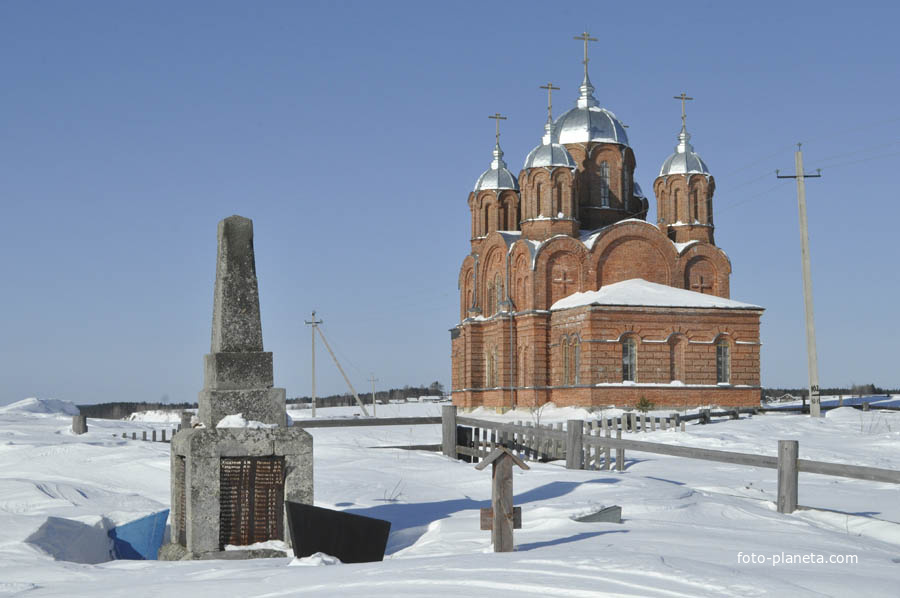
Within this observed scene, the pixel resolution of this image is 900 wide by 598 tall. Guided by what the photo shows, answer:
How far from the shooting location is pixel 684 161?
43000 millimetres

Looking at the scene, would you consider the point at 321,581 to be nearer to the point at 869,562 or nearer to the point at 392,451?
the point at 869,562

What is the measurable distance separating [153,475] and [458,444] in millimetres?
6458

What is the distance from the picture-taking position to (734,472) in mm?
16234

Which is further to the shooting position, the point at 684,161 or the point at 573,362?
the point at 684,161

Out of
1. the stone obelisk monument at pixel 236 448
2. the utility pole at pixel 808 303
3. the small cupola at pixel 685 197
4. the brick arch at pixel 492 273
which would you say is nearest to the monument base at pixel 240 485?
the stone obelisk monument at pixel 236 448

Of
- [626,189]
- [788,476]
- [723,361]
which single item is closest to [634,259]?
[626,189]

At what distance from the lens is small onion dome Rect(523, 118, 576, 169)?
41.2m

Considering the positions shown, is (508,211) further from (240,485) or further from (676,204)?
(240,485)

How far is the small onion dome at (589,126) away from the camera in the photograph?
145 ft

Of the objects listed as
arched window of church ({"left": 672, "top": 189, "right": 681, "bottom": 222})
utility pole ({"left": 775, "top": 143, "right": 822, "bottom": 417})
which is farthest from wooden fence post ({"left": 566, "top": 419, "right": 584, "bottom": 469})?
arched window of church ({"left": 672, "top": 189, "right": 681, "bottom": 222})

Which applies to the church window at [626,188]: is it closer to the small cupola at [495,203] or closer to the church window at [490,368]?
the small cupola at [495,203]

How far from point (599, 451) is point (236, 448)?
8.11 metres

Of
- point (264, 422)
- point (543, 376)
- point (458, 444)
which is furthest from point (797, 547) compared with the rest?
point (543, 376)

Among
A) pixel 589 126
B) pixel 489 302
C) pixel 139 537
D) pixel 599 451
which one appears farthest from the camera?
pixel 589 126
